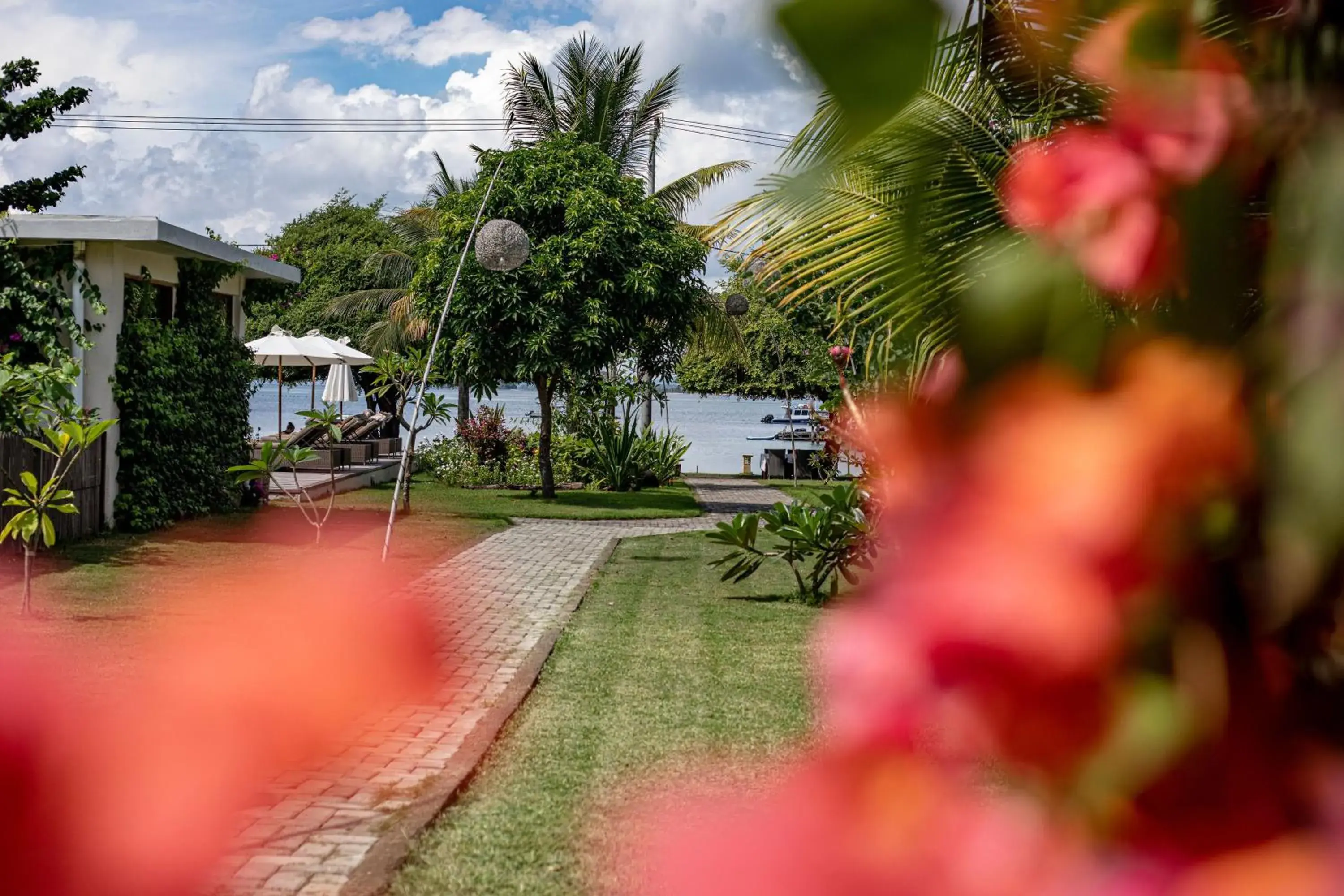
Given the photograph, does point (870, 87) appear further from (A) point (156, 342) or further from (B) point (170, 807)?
(A) point (156, 342)

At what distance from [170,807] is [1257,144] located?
10.8 inches

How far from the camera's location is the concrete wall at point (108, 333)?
1298 cm

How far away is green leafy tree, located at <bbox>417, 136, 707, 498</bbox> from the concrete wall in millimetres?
5006

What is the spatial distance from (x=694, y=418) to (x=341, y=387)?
2199 inches

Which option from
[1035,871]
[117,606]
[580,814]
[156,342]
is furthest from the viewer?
[156,342]

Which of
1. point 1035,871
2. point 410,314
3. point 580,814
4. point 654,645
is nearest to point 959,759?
point 1035,871

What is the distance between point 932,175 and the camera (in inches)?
13.2

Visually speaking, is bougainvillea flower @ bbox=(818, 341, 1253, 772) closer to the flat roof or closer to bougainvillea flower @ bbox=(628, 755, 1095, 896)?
bougainvillea flower @ bbox=(628, 755, 1095, 896)

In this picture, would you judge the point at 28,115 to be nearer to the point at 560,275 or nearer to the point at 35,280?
the point at 35,280

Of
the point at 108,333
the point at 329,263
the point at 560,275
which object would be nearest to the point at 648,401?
the point at 560,275

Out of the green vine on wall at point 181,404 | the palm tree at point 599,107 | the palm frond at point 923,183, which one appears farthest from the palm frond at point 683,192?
→ the palm frond at point 923,183

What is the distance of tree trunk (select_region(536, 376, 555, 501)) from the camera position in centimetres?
1892

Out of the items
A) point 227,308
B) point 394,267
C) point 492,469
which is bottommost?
point 492,469

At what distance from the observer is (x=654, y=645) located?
27.1 feet
